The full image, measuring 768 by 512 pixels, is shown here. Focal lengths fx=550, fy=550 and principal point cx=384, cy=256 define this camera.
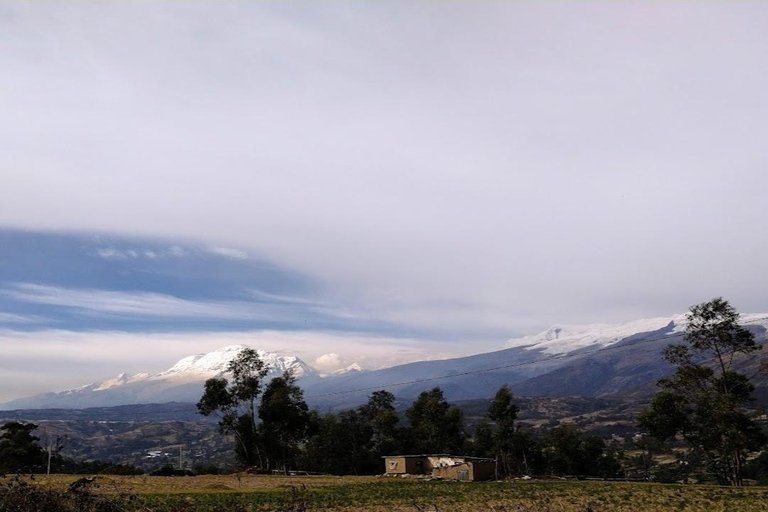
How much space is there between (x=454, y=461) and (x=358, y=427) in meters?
34.2

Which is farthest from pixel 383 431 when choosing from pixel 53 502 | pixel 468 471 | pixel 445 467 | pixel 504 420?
pixel 53 502

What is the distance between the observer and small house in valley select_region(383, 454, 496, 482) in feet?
208

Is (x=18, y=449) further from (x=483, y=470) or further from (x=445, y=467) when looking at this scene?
(x=483, y=470)

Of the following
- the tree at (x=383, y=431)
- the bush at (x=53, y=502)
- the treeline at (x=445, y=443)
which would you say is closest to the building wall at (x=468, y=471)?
the treeline at (x=445, y=443)

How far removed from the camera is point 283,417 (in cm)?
8469

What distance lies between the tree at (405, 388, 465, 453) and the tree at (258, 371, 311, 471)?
18.8m

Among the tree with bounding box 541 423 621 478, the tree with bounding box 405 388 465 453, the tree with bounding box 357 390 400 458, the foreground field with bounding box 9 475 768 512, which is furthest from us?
the tree with bounding box 357 390 400 458

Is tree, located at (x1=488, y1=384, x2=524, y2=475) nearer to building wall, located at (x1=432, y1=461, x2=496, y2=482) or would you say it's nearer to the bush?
building wall, located at (x1=432, y1=461, x2=496, y2=482)

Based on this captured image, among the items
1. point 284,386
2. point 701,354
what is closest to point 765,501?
point 701,354

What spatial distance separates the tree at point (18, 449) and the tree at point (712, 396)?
3404 inches

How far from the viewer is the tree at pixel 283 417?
8431cm

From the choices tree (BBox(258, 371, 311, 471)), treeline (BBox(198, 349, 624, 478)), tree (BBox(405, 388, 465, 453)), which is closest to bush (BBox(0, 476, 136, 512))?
treeline (BBox(198, 349, 624, 478))

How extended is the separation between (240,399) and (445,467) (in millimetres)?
34438

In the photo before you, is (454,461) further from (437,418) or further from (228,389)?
(228,389)
